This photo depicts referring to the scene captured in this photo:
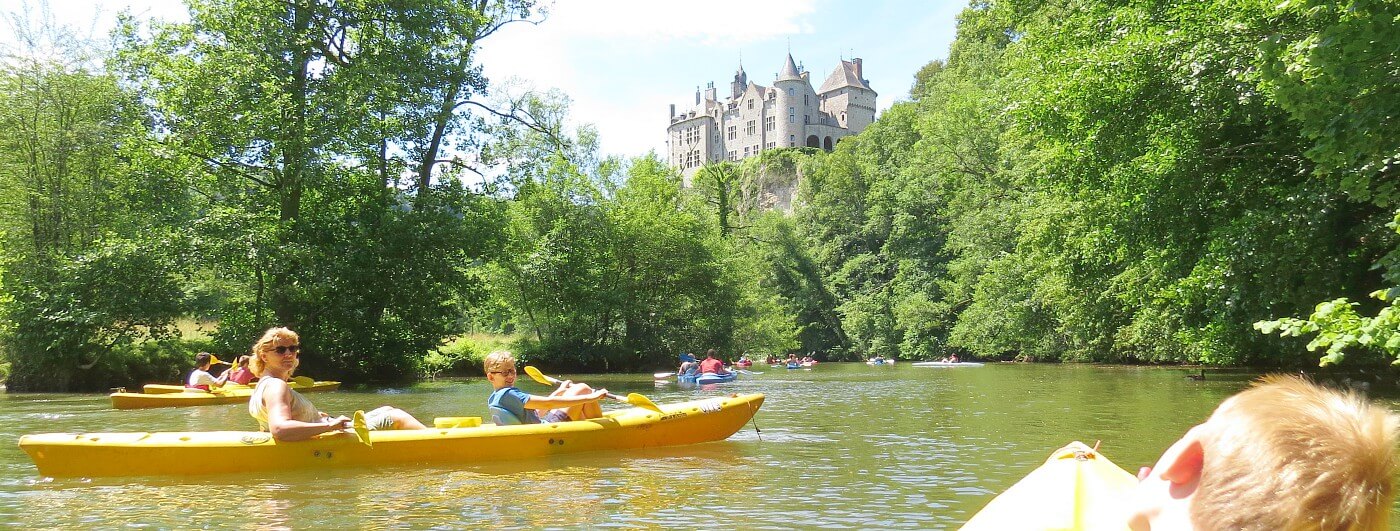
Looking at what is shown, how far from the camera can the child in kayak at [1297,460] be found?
1.00m

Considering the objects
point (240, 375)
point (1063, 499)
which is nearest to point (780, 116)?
point (240, 375)

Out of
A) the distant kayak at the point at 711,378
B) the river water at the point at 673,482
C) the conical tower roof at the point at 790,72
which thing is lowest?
the river water at the point at 673,482

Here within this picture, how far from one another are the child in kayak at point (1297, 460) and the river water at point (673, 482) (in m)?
4.81

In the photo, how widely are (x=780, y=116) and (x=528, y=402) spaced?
91.3m

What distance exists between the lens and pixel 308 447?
7.88 m

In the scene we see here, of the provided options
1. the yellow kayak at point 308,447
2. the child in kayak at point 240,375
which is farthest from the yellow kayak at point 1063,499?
the child in kayak at point 240,375

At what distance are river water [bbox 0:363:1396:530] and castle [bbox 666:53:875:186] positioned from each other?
84.8 meters

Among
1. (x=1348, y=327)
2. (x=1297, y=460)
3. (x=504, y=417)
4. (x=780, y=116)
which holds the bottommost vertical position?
(x=504, y=417)

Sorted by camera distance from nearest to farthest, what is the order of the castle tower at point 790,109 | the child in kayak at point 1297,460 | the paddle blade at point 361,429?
the child in kayak at point 1297,460, the paddle blade at point 361,429, the castle tower at point 790,109

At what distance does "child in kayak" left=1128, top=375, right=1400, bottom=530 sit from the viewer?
1.00 m

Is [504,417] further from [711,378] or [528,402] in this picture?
[711,378]

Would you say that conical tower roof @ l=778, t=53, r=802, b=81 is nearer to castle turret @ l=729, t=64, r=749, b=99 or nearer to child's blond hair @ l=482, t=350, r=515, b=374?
castle turret @ l=729, t=64, r=749, b=99

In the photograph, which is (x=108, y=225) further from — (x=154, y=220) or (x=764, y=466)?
(x=764, y=466)

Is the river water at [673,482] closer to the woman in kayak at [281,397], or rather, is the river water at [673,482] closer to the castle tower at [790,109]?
the woman in kayak at [281,397]
